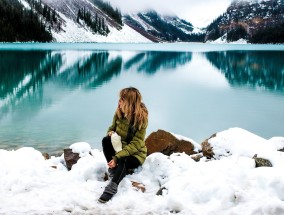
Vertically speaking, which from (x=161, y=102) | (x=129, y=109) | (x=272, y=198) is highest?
(x=129, y=109)

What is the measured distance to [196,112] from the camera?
2542 centimetres

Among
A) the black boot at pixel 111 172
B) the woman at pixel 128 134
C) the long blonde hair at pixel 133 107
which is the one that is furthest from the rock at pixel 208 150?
the black boot at pixel 111 172

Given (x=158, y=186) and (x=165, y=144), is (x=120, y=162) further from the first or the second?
(x=165, y=144)

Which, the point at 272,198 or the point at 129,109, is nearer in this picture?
the point at 272,198

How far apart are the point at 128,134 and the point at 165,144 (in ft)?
9.13

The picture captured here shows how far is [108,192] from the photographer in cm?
659

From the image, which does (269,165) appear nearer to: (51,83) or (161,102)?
(161,102)

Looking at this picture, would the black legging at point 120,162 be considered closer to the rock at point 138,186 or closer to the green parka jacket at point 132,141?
the green parka jacket at point 132,141

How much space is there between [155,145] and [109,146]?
2.72 m

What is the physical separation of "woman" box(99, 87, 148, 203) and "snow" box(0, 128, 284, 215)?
0.27 meters

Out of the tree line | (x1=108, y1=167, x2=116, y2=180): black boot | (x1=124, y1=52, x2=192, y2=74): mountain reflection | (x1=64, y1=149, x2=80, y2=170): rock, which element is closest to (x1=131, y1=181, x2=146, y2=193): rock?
(x1=108, y1=167, x2=116, y2=180): black boot

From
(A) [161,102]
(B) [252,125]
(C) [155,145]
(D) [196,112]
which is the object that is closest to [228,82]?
(A) [161,102]

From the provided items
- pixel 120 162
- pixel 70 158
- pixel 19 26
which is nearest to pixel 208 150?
pixel 120 162

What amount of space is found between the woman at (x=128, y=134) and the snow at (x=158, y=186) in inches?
10.7
